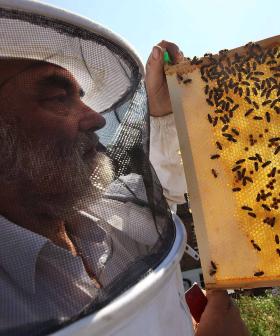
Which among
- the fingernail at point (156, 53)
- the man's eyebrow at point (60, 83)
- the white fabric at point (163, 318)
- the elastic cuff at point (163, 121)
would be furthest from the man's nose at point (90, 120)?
the elastic cuff at point (163, 121)

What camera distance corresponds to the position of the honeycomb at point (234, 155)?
2.09 meters

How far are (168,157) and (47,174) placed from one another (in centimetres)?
176

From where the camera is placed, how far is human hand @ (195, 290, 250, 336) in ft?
6.34

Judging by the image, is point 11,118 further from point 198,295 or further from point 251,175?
point 198,295

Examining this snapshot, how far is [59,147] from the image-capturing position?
5.28ft

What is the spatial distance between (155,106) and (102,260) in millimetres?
1570

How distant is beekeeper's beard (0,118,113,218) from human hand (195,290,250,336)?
3.05ft

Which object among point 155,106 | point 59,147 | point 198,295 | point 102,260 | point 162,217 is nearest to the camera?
point 102,260

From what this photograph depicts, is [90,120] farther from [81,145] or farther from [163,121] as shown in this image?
[163,121]

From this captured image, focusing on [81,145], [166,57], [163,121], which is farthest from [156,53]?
[81,145]

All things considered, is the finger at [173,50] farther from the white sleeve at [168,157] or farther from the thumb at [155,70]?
the white sleeve at [168,157]

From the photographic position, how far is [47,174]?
1.55 m

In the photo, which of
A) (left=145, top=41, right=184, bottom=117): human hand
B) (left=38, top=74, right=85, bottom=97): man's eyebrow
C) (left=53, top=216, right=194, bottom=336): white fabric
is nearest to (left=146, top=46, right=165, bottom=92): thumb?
(left=145, top=41, right=184, bottom=117): human hand

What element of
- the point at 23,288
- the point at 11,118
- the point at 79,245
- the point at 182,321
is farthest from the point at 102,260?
the point at 11,118
